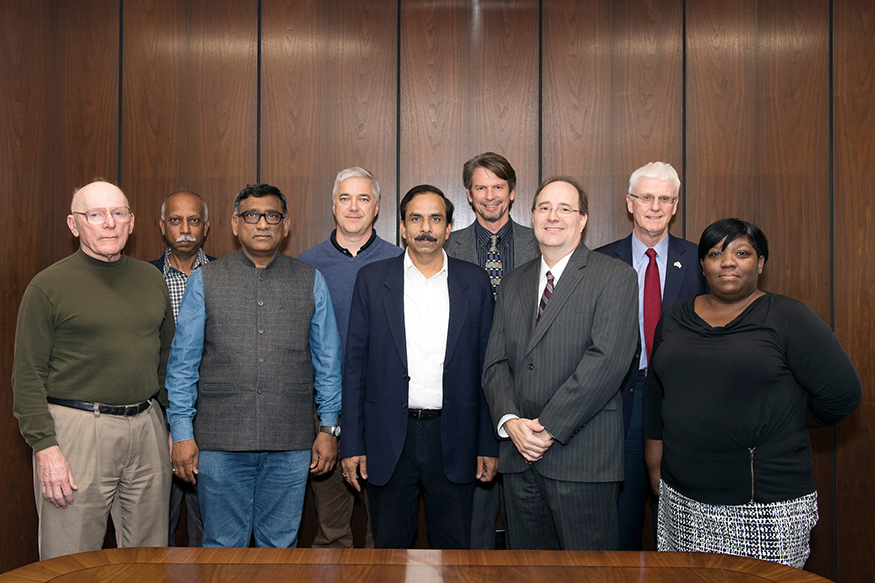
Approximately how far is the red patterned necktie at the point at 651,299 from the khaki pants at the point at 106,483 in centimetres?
220

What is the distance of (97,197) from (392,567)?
1946 mm

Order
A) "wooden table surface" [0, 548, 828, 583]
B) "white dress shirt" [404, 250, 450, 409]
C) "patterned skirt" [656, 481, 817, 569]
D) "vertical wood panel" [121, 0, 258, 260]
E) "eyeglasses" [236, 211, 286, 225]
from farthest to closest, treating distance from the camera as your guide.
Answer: "vertical wood panel" [121, 0, 258, 260] → "eyeglasses" [236, 211, 286, 225] → "white dress shirt" [404, 250, 450, 409] → "patterned skirt" [656, 481, 817, 569] → "wooden table surface" [0, 548, 828, 583]

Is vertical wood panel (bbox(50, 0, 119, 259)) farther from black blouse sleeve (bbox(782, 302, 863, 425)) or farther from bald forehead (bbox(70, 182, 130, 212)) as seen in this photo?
black blouse sleeve (bbox(782, 302, 863, 425))

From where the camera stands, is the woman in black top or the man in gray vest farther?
the man in gray vest

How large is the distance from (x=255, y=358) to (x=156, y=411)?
511mm

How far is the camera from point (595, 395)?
7.21ft

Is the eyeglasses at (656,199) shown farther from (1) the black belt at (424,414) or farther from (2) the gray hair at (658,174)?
(1) the black belt at (424,414)

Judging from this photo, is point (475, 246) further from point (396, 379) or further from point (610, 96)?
point (610, 96)

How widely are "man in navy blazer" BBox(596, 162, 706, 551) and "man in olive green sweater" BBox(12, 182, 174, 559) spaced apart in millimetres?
2051

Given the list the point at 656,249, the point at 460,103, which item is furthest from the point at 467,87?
the point at 656,249

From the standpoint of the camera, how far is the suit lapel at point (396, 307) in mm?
2506

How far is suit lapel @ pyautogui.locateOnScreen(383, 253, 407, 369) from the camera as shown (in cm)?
251

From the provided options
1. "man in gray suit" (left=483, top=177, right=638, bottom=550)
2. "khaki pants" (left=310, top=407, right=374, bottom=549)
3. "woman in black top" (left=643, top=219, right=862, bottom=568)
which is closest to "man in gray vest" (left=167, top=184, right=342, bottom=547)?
"khaki pants" (left=310, top=407, right=374, bottom=549)

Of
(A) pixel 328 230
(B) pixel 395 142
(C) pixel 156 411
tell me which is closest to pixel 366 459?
(C) pixel 156 411
